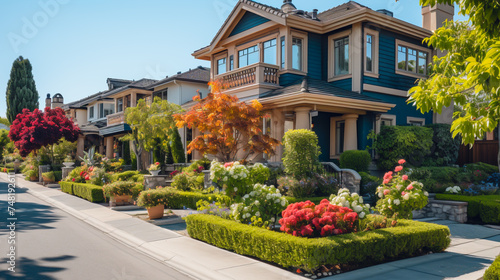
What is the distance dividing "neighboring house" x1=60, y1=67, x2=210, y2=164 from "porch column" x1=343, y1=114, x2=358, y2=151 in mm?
11201

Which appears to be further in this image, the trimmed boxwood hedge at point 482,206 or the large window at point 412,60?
the large window at point 412,60

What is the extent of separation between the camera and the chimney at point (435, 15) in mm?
21188

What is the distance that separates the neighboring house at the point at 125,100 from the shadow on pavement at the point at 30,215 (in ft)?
33.1

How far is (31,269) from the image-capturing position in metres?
7.20

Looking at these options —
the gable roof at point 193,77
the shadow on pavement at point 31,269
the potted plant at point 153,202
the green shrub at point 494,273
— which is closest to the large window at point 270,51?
the gable roof at point 193,77

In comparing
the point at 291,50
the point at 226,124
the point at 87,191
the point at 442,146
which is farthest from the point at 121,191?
the point at 442,146

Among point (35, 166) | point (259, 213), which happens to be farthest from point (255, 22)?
point (35, 166)

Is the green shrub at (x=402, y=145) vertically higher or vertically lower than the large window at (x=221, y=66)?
lower

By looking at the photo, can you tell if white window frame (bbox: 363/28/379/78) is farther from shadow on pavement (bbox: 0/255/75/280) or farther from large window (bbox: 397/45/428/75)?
shadow on pavement (bbox: 0/255/75/280)

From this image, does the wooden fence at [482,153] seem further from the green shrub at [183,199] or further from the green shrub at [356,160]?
the green shrub at [183,199]

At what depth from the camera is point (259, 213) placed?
8.84 meters

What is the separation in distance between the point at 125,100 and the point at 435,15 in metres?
23.9

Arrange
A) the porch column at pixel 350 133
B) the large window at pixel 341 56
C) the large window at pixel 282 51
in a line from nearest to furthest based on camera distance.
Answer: the porch column at pixel 350 133
the large window at pixel 282 51
the large window at pixel 341 56

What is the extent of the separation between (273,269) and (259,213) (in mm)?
1896
